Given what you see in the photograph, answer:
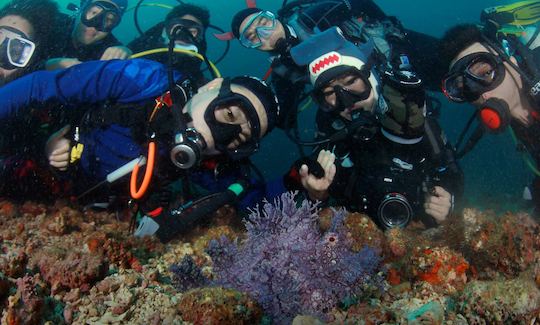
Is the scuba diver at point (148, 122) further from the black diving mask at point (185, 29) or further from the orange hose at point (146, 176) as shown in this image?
the black diving mask at point (185, 29)

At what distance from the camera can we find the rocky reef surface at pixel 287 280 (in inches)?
75.2

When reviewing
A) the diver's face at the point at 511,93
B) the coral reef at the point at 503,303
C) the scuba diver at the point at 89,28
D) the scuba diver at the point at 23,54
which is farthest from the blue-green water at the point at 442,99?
the coral reef at the point at 503,303

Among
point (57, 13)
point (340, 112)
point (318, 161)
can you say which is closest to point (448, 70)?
point (340, 112)

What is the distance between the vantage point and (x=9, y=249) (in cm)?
275

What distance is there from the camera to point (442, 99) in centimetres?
3891

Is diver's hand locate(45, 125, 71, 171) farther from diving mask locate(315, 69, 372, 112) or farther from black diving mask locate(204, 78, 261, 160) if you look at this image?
diving mask locate(315, 69, 372, 112)

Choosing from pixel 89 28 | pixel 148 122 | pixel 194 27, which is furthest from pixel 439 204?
pixel 89 28

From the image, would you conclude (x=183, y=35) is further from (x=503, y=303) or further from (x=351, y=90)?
(x=503, y=303)

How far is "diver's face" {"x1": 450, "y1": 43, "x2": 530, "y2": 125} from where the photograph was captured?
449 centimetres

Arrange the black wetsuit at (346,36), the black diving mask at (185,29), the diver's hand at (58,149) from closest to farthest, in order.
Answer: the diver's hand at (58,149) → the black wetsuit at (346,36) → the black diving mask at (185,29)

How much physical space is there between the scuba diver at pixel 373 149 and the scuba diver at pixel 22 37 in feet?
11.6

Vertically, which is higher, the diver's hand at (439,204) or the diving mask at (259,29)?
the diving mask at (259,29)

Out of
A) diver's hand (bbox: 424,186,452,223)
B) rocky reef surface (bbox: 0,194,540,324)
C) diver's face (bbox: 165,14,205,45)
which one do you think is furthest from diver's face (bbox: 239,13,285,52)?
rocky reef surface (bbox: 0,194,540,324)

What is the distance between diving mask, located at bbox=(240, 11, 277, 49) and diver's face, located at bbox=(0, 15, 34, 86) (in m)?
3.37
